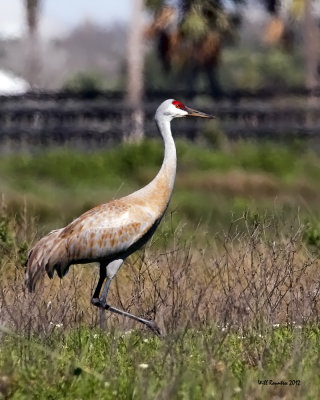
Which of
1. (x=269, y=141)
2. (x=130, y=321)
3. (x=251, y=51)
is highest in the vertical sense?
(x=130, y=321)

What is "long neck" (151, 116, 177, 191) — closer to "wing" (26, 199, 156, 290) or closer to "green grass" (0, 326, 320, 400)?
"wing" (26, 199, 156, 290)

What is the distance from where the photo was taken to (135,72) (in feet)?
80.6

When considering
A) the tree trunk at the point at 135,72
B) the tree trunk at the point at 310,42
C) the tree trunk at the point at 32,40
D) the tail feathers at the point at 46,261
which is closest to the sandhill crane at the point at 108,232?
the tail feathers at the point at 46,261

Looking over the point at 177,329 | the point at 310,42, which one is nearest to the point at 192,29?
the point at 310,42

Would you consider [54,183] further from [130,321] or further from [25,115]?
[130,321]

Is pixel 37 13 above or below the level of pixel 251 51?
above

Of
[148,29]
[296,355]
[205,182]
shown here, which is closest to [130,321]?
[296,355]

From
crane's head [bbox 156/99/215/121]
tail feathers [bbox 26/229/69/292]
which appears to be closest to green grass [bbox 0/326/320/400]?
tail feathers [bbox 26/229/69/292]

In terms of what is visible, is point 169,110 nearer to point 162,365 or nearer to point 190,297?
point 190,297

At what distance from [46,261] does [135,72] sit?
16.4m

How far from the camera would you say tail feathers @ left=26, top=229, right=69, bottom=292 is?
8383mm

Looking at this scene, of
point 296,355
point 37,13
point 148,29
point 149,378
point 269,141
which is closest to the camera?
point 149,378

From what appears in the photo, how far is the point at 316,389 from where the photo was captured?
20.6 ft

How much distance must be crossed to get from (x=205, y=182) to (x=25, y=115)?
8781 mm
